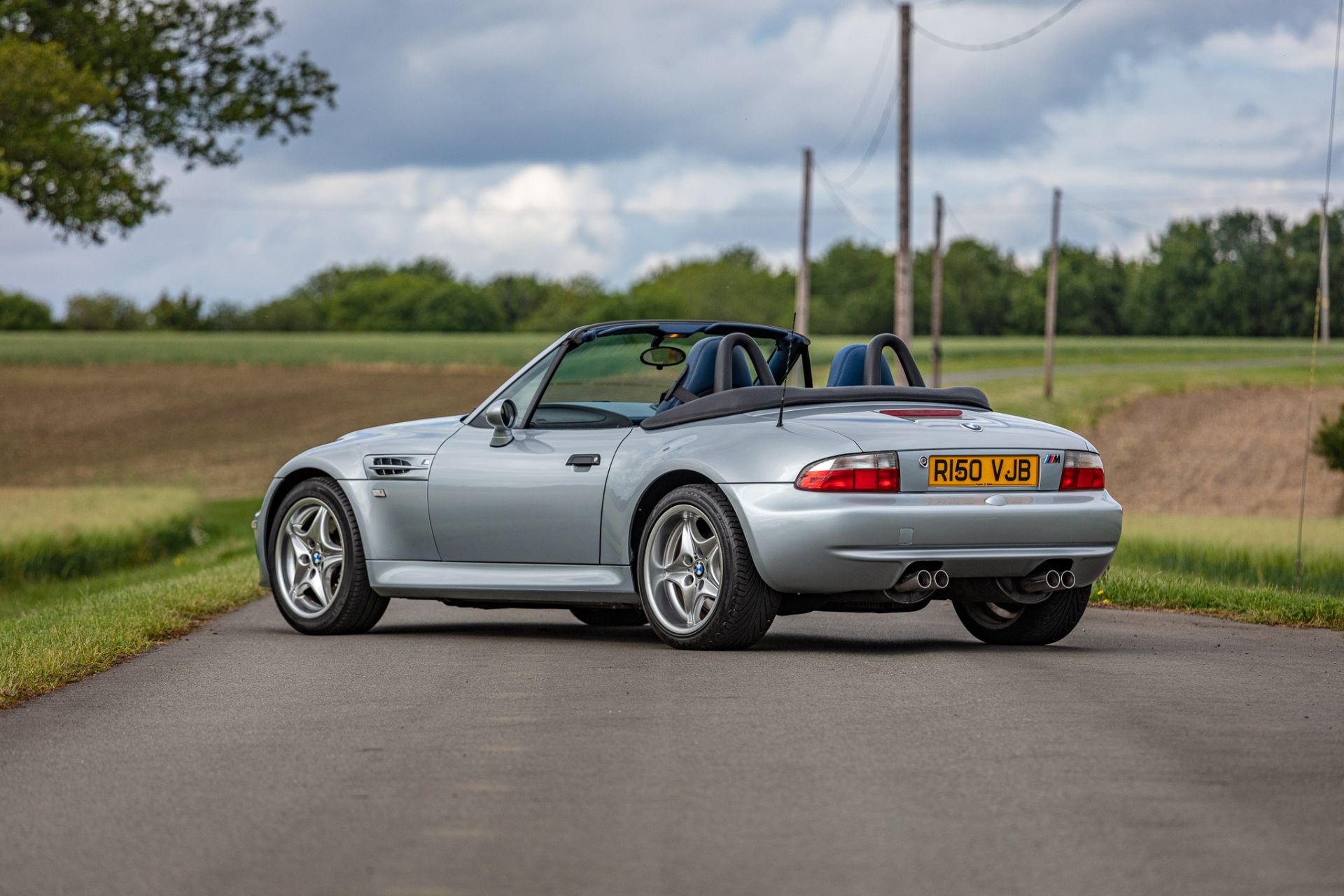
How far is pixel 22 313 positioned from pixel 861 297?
2119 inches

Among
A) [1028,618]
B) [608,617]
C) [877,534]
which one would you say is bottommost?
[608,617]

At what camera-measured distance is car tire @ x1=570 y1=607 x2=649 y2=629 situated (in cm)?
1024

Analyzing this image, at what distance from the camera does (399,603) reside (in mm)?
12969

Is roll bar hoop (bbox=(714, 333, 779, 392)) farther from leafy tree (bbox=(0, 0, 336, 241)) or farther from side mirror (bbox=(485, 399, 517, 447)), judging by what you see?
leafy tree (bbox=(0, 0, 336, 241))

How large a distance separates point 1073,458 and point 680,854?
4.53 m

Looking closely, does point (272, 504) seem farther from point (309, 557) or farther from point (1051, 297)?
point (1051, 297)

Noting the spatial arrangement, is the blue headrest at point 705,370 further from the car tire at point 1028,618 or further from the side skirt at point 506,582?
the car tire at point 1028,618

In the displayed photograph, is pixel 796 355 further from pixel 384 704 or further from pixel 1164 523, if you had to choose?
pixel 1164 523

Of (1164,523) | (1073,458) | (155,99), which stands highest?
(155,99)

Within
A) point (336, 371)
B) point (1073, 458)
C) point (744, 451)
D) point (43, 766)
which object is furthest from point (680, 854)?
point (336, 371)

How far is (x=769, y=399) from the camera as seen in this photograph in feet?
28.4

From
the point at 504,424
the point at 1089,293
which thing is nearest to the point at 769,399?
the point at 504,424

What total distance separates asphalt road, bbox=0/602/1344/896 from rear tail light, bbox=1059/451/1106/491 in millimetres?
771

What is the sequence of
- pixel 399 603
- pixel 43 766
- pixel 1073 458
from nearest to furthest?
pixel 43 766, pixel 1073 458, pixel 399 603
